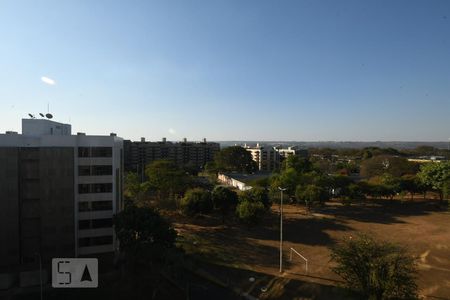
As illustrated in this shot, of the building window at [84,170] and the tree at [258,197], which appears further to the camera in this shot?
the tree at [258,197]

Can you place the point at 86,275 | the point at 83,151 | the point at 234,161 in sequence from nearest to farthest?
the point at 86,275 < the point at 83,151 < the point at 234,161

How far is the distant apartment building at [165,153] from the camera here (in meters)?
133

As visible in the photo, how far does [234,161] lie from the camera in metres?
126

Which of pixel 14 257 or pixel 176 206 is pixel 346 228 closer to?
pixel 176 206

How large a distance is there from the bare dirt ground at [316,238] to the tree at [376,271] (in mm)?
6999

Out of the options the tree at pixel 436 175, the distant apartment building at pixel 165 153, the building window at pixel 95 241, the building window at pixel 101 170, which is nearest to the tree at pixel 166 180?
the building window at pixel 95 241

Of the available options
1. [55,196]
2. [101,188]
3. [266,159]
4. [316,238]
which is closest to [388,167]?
[266,159]

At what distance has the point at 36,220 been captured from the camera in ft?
110

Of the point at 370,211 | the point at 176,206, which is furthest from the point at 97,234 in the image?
the point at 370,211

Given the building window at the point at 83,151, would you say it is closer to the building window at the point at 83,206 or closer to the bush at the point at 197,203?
the building window at the point at 83,206

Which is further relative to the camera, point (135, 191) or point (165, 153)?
point (165, 153)

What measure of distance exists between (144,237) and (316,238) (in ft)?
87.5

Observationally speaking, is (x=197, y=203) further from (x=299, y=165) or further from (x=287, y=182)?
(x=299, y=165)

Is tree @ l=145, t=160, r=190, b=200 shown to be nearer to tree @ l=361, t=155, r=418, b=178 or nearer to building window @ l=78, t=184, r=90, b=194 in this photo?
building window @ l=78, t=184, r=90, b=194
